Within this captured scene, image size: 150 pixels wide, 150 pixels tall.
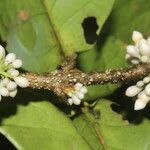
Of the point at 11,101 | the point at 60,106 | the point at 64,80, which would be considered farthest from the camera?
the point at 60,106

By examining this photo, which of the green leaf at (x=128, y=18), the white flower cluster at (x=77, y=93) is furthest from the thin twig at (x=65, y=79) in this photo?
the green leaf at (x=128, y=18)

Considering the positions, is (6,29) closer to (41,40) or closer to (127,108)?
(41,40)

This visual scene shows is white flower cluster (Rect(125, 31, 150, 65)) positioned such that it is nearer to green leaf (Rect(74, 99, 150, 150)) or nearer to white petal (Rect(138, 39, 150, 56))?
white petal (Rect(138, 39, 150, 56))

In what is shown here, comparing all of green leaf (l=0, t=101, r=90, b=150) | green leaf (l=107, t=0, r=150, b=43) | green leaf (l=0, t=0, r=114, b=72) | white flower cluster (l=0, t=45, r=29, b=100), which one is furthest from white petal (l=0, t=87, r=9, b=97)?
green leaf (l=107, t=0, r=150, b=43)

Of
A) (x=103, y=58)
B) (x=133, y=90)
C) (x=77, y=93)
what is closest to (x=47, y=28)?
(x=103, y=58)

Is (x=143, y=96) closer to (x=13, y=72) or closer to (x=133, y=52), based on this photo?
(x=133, y=52)

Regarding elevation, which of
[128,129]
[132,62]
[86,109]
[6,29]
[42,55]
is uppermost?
[6,29]

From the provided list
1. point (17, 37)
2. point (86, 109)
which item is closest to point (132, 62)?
point (86, 109)

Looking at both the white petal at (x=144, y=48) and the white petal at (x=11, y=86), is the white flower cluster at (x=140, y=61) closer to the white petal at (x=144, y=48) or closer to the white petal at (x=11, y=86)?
the white petal at (x=144, y=48)
